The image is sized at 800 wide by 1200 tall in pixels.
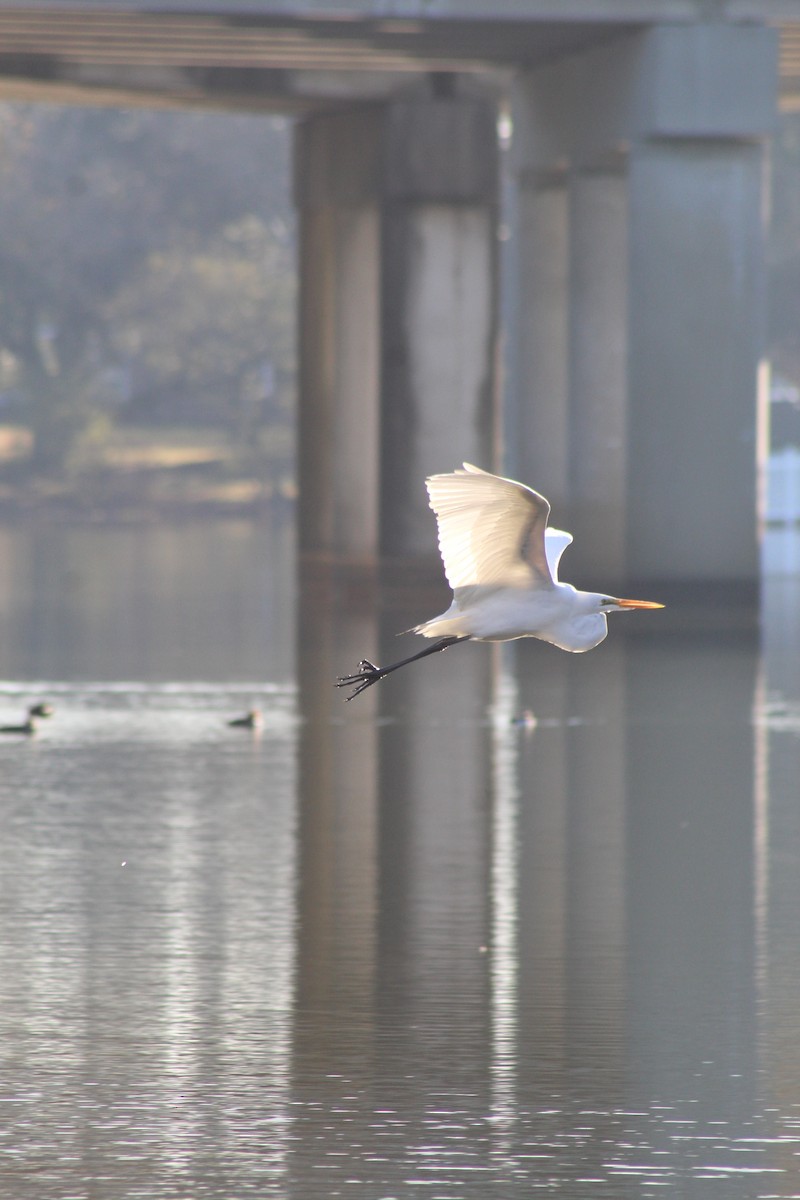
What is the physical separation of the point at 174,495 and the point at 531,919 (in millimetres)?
66473

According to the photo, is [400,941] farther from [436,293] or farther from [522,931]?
[436,293]

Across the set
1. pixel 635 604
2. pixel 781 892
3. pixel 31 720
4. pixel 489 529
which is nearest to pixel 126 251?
pixel 31 720


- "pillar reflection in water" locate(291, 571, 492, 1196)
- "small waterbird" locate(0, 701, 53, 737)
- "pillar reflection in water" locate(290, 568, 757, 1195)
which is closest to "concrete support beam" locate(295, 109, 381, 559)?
"pillar reflection in water" locate(291, 571, 492, 1196)

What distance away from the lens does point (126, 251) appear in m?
74.2

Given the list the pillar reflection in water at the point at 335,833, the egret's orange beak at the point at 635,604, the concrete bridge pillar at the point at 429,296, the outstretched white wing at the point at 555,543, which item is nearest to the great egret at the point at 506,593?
the egret's orange beak at the point at 635,604

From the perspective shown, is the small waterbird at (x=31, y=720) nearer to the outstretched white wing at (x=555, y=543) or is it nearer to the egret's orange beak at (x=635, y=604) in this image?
the outstretched white wing at (x=555, y=543)

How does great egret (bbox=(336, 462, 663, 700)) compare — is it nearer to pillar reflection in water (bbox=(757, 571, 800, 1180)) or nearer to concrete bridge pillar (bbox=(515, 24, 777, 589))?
pillar reflection in water (bbox=(757, 571, 800, 1180))

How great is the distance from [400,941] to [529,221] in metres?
20.4

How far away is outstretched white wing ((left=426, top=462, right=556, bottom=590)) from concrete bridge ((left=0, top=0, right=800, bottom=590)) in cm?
1643

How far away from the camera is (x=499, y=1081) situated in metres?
7.57

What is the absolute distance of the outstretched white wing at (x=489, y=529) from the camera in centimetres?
848

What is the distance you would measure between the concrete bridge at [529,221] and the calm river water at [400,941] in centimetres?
590

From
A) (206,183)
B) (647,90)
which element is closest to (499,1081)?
(647,90)

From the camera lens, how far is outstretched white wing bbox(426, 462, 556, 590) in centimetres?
848
